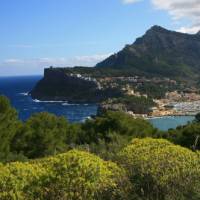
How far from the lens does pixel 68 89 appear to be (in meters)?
149

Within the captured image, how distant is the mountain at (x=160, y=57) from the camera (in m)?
172

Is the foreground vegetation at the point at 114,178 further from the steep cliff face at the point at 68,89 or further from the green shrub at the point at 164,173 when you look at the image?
the steep cliff face at the point at 68,89

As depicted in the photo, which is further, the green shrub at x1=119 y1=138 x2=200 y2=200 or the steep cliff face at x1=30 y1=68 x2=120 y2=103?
the steep cliff face at x1=30 y1=68 x2=120 y2=103

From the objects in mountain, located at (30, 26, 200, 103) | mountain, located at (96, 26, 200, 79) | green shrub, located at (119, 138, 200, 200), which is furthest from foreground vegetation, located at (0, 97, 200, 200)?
mountain, located at (96, 26, 200, 79)

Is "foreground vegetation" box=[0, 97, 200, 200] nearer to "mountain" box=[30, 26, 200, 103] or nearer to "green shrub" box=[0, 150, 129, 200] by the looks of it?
"green shrub" box=[0, 150, 129, 200]

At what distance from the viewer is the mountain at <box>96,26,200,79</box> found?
6762 inches

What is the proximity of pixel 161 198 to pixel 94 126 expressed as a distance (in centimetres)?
2505

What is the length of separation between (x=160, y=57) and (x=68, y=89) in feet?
150

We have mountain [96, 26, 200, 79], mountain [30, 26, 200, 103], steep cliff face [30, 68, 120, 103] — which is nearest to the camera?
steep cliff face [30, 68, 120, 103]

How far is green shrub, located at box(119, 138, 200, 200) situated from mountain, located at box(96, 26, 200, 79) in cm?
15376

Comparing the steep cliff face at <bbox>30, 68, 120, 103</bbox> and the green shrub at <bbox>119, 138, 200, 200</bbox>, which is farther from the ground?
the green shrub at <bbox>119, 138, 200, 200</bbox>

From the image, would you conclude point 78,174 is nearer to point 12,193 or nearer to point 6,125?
point 12,193

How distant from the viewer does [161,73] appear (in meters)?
169

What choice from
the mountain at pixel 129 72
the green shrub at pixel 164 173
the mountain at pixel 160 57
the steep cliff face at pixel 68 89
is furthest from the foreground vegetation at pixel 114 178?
the mountain at pixel 160 57
